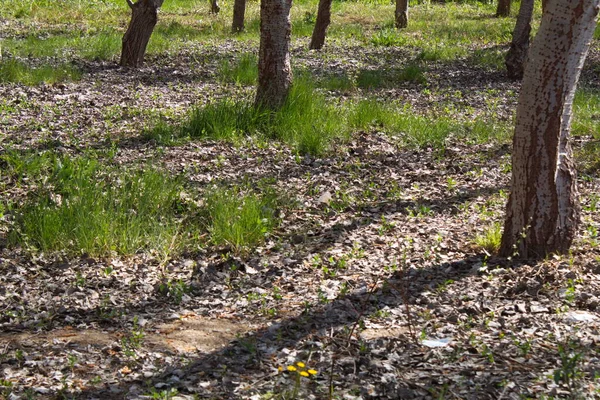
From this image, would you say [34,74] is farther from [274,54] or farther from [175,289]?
[175,289]

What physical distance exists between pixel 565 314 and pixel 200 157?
15.1 ft

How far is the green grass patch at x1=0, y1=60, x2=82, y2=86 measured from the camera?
1122cm

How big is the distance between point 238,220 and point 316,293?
1173 mm

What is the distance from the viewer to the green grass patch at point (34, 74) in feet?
36.8

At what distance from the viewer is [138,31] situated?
44.0 feet

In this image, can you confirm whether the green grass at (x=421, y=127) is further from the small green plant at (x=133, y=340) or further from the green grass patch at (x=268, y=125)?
Result: the small green plant at (x=133, y=340)

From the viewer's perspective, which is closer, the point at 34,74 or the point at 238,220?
the point at 238,220

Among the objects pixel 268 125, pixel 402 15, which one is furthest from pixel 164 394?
pixel 402 15

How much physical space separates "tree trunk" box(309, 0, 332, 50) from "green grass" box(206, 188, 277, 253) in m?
9.96

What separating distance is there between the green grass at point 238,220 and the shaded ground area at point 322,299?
11 cm

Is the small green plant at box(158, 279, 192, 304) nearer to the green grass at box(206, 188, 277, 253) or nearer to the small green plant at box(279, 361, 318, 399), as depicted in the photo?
the green grass at box(206, 188, 277, 253)

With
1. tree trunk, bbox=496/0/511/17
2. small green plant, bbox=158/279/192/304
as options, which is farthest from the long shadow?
tree trunk, bbox=496/0/511/17

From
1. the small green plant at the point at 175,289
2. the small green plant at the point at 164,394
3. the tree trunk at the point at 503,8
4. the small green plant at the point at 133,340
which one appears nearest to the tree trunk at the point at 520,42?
the small green plant at the point at 175,289

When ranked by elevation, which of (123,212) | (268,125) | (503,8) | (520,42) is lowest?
(123,212)
